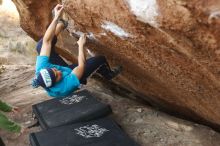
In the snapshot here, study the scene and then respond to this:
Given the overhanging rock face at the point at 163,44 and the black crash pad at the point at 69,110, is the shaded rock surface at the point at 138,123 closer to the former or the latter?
the overhanging rock face at the point at 163,44

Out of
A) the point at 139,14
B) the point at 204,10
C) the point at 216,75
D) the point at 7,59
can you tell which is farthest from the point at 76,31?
the point at 7,59

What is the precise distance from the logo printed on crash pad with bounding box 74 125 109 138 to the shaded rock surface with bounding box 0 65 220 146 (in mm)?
640

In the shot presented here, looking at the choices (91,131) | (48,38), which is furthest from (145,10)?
(48,38)

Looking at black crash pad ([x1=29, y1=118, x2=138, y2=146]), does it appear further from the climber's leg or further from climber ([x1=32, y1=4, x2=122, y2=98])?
the climber's leg

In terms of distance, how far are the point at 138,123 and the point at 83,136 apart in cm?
122

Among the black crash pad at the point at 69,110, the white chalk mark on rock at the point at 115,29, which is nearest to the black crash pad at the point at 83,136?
the black crash pad at the point at 69,110

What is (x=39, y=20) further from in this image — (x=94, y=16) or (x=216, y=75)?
(x=216, y=75)

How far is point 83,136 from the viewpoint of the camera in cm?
495

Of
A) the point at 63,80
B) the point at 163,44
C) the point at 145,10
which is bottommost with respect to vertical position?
the point at 63,80

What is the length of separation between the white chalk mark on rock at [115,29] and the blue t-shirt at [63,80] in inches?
41.6

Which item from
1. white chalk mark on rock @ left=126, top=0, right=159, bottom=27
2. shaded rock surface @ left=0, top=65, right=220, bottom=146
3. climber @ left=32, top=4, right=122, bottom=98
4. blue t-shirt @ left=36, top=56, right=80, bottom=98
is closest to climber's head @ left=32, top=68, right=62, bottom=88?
climber @ left=32, top=4, right=122, bottom=98

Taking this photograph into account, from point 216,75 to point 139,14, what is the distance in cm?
98

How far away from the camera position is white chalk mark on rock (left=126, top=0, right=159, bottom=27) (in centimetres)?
396

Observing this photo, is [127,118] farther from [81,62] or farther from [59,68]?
[59,68]
